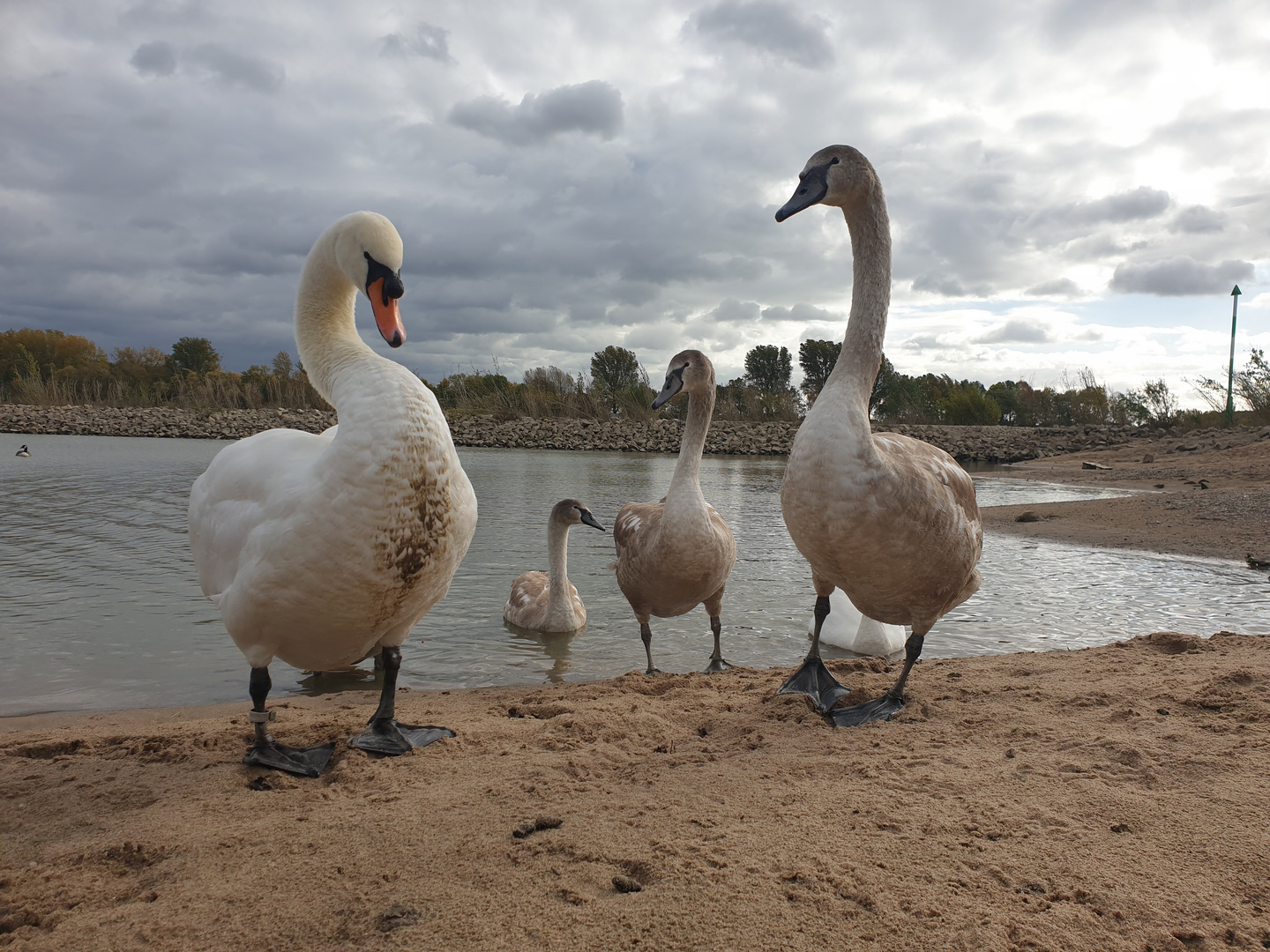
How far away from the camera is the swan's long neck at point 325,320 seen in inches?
136

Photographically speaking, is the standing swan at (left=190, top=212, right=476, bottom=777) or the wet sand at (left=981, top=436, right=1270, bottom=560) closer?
the standing swan at (left=190, top=212, right=476, bottom=777)

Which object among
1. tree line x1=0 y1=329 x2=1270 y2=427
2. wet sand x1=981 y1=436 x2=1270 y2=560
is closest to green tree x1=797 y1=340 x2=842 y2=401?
tree line x1=0 y1=329 x2=1270 y2=427

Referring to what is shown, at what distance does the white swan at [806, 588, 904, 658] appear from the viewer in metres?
6.07

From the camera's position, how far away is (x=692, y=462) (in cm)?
581

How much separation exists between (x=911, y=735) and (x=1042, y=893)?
124cm

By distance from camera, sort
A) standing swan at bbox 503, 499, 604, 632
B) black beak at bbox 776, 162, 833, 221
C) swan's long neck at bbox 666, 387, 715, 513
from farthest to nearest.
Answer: standing swan at bbox 503, 499, 604, 632
swan's long neck at bbox 666, 387, 715, 513
black beak at bbox 776, 162, 833, 221

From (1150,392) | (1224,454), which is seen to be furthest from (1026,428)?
(1224,454)

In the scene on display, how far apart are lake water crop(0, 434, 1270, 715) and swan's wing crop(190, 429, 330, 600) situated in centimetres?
206

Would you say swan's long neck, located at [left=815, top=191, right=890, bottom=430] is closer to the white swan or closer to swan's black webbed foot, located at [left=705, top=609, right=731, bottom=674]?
swan's black webbed foot, located at [left=705, top=609, right=731, bottom=674]

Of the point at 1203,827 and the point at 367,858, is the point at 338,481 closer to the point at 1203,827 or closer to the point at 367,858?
the point at 367,858

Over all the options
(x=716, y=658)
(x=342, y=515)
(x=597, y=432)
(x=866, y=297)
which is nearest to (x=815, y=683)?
(x=716, y=658)

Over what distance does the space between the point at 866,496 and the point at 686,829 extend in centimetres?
173

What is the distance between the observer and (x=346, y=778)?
9.78 ft

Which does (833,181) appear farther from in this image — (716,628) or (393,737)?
(393,737)
